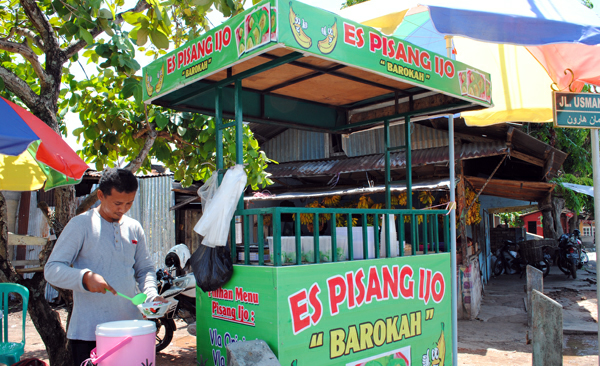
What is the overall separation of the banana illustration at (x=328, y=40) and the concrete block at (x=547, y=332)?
3320 millimetres

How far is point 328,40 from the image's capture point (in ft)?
9.18

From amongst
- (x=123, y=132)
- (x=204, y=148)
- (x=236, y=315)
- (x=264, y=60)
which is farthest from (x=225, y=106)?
(x=236, y=315)

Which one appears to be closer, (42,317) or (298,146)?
(42,317)

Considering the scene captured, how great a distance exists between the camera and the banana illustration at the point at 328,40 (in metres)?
2.75

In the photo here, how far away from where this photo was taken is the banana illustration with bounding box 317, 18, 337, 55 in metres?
2.75

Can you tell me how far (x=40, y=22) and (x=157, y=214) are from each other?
7.46 m

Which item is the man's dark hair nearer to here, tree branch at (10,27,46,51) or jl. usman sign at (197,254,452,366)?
jl. usman sign at (197,254,452,366)

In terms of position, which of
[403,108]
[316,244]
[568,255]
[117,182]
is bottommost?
[568,255]

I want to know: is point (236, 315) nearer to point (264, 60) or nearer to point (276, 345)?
point (276, 345)

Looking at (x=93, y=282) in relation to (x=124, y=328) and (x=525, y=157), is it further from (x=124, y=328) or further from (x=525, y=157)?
(x=525, y=157)

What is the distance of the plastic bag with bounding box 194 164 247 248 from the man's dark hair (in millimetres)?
514

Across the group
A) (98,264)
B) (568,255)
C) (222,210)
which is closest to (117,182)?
(98,264)

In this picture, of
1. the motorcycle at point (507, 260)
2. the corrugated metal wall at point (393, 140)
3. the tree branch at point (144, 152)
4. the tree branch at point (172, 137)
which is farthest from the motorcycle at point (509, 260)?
the tree branch at point (144, 152)

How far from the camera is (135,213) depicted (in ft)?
38.4
